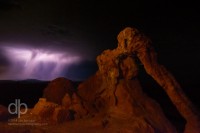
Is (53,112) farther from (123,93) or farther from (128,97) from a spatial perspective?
(128,97)

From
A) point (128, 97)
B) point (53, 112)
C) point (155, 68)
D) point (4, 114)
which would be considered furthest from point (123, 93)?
point (4, 114)

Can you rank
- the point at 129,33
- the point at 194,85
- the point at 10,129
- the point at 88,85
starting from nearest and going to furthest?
the point at 10,129 < the point at 129,33 < the point at 88,85 < the point at 194,85

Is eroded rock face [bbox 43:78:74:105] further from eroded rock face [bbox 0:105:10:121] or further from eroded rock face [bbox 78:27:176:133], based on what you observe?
eroded rock face [bbox 0:105:10:121]

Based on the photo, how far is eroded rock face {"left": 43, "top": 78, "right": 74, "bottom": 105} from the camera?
1324cm

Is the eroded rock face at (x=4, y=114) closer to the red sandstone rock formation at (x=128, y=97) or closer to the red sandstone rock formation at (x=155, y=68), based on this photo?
the red sandstone rock formation at (x=128, y=97)

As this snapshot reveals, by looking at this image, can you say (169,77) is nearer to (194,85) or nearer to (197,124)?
(197,124)

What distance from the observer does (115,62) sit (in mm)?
11500

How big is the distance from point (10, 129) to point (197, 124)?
7.18 meters

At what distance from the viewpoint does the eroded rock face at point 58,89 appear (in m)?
13.2

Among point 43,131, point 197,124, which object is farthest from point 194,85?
point 43,131

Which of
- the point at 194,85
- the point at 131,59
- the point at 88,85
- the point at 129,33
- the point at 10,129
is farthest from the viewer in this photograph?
the point at 194,85

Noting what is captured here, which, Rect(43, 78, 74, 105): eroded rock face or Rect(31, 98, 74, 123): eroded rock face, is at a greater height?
Rect(43, 78, 74, 105): eroded rock face

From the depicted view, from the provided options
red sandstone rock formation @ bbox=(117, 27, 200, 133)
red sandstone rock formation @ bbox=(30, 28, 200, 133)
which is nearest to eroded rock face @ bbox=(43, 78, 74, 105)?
red sandstone rock formation @ bbox=(30, 28, 200, 133)

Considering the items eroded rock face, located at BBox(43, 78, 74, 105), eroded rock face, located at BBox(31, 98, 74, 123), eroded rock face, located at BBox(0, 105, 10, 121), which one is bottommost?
eroded rock face, located at BBox(31, 98, 74, 123)
